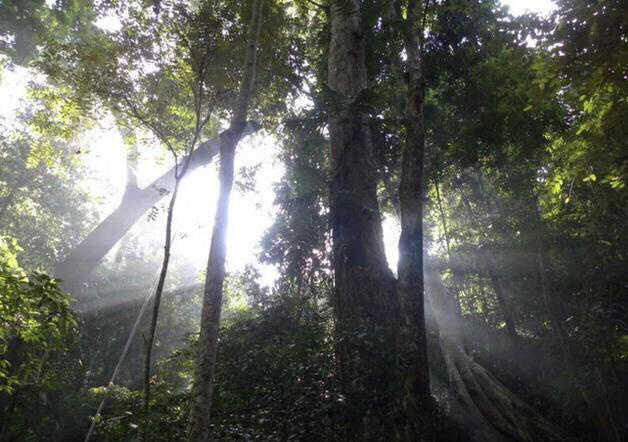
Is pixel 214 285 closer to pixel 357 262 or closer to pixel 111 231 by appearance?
pixel 357 262

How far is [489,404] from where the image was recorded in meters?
8.35

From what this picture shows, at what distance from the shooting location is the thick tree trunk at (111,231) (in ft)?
44.9

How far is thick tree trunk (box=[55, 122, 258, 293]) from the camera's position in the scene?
539 inches

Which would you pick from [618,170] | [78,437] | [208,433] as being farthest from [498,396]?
[78,437]

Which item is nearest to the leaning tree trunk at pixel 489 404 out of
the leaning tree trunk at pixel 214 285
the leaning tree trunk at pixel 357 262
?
the leaning tree trunk at pixel 357 262

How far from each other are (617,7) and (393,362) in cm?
488

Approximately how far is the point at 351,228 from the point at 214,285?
2.14 m

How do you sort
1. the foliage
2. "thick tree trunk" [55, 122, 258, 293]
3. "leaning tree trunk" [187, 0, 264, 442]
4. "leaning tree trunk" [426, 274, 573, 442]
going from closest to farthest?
the foliage < "leaning tree trunk" [187, 0, 264, 442] < "leaning tree trunk" [426, 274, 573, 442] < "thick tree trunk" [55, 122, 258, 293]

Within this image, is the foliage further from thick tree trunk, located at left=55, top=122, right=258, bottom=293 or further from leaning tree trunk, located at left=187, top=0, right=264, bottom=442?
thick tree trunk, located at left=55, top=122, right=258, bottom=293

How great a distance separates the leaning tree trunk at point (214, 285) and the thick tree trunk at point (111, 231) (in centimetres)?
778

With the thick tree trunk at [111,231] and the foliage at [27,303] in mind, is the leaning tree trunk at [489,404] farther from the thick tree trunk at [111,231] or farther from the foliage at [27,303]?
the thick tree trunk at [111,231]

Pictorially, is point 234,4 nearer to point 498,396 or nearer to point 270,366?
point 270,366

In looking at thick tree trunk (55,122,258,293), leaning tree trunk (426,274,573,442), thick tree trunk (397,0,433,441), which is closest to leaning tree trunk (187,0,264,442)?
thick tree trunk (397,0,433,441)

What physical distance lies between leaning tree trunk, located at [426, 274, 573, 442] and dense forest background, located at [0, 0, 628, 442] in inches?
1.9
